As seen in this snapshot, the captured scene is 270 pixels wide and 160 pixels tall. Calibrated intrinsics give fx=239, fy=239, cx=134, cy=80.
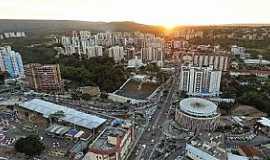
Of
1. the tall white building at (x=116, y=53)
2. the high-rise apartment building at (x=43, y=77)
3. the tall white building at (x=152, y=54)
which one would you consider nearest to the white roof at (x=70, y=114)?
the high-rise apartment building at (x=43, y=77)

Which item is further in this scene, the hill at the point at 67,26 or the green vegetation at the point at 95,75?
the hill at the point at 67,26

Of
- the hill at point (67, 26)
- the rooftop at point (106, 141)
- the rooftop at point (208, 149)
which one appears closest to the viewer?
the rooftop at point (208, 149)

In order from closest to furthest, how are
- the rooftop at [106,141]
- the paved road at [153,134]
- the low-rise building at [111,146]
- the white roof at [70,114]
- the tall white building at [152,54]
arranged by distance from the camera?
the low-rise building at [111,146] → the rooftop at [106,141] → the paved road at [153,134] → the white roof at [70,114] → the tall white building at [152,54]

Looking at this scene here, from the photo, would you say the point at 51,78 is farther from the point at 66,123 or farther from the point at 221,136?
the point at 221,136

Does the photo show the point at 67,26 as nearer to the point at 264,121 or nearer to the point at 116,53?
the point at 116,53

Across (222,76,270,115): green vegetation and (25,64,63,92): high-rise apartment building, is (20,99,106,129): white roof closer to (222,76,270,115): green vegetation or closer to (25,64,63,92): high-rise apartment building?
(25,64,63,92): high-rise apartment building

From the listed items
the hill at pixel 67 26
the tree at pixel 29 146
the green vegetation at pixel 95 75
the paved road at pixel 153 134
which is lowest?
the paved road at pixel 153 134

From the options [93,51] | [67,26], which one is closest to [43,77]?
[93,51]

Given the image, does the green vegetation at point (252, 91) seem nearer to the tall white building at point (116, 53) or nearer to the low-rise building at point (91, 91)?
the low-rise building at point (91, 91)
